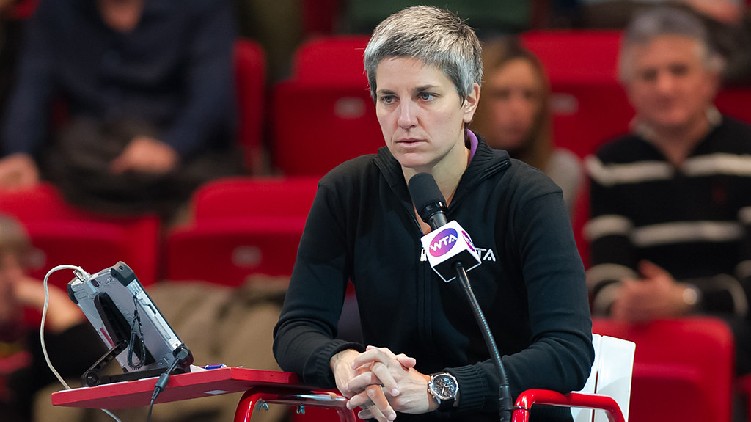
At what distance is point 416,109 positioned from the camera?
7.79ft

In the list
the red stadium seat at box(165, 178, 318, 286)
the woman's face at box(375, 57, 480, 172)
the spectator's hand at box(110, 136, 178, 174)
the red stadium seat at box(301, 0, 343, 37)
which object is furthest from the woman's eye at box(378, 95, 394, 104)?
the red stadium seat at box(301, 0, 343, 37)

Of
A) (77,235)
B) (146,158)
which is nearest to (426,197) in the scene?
(77,235)

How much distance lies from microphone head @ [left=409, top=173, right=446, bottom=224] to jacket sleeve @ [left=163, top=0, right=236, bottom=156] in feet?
8.62

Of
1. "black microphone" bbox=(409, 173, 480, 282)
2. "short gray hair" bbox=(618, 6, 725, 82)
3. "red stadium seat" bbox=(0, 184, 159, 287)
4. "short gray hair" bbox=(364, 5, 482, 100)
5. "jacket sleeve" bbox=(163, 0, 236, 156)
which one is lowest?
"black microphone" bbox=(409, 173, 480, 282)

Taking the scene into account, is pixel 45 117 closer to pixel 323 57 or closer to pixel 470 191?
pixel 323 57

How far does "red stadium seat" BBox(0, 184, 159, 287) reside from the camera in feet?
14.2

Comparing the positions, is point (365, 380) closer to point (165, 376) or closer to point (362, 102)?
point (165, 376)

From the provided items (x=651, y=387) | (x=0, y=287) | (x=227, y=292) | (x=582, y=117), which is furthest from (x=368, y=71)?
(x=582, y=117)

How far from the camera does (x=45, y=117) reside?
500 centimetres

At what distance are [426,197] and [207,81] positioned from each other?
2.81 metres

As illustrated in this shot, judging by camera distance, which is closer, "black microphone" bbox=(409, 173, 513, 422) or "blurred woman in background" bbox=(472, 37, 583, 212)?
"black microphone" bbox=(409, 173, 513, 422)

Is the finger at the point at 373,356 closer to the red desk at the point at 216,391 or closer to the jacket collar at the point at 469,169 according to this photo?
the red desk at the point at 216,391

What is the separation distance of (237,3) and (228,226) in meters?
1.49

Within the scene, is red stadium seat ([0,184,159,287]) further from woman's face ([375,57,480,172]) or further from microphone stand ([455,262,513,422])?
microphone stand ([455,262,513,422])
